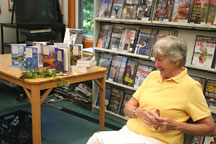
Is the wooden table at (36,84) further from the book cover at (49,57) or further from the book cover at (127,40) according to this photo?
the book cover at (127,40)

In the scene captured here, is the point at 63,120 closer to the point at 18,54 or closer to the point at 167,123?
the point at 18,54

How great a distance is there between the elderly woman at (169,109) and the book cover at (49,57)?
3.31 ft

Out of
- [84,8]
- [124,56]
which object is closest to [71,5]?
[84,8]

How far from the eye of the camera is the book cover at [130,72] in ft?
9.64

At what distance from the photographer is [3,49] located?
3965mm

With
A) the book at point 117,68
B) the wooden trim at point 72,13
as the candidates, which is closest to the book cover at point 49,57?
the book at point 117,68

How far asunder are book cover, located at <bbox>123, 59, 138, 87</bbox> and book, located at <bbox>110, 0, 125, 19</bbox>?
583 mm

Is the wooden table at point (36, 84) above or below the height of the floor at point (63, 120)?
above

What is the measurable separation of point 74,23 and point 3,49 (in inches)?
51.0

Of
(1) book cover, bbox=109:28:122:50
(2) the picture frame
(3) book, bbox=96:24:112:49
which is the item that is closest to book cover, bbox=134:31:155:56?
(1) book cover, bbox=109:28:122:50

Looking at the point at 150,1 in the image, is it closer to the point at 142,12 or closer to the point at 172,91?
the point at 142,12

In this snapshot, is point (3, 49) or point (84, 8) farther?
point (84, 8)

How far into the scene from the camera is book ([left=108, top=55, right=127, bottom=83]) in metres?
3.03

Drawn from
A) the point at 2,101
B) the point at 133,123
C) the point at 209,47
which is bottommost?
the point at 2,101
